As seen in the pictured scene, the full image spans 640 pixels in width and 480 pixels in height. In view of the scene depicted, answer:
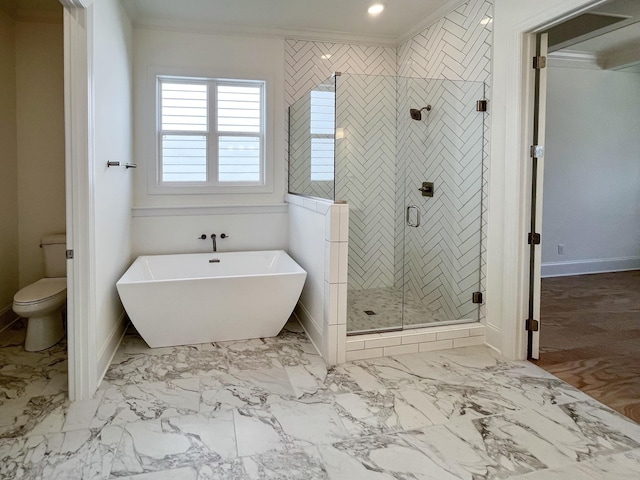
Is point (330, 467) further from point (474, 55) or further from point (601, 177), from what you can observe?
point (601, 177)

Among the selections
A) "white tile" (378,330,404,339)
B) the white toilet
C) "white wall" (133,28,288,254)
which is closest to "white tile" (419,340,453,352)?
"white tile" (378,330,404,339)

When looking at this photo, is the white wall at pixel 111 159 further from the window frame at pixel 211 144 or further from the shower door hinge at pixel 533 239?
the shower door hinge at pixel 533 239

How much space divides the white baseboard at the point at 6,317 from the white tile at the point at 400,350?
3077 millimetres

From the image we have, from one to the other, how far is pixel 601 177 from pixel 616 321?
2586mm

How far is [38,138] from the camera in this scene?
3.74m

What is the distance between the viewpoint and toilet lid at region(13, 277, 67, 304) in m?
3.02

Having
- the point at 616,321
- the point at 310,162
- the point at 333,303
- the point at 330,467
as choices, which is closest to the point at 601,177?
the point at 616,321

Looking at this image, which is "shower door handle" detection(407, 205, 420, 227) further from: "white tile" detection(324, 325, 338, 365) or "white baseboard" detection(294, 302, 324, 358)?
"white tile" detection(324, 325, 338, 365)

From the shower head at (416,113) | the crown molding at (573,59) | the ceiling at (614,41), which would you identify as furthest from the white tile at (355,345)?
the crown molding at (573,59)

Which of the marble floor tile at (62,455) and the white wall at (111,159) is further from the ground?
the white wall at (111,159)

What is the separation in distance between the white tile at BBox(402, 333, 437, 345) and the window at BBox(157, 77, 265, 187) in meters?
2.09

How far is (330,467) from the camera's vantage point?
1833 millimetres

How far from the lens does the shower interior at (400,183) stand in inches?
134

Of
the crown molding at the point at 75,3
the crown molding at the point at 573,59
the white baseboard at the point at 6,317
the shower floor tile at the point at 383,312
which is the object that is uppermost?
the crown molding at the point at 573,59
